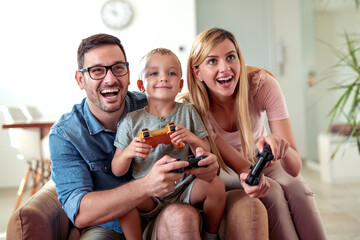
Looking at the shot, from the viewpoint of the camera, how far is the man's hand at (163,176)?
1197 mm

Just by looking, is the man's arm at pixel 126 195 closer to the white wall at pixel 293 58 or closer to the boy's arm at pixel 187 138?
the boy's arm at pixel 187 138

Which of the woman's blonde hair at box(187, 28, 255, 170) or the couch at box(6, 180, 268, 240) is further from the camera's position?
the woman's blonde hair at box(187, 28, 255, 170)

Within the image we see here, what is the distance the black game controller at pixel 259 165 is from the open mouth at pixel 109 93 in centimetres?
59

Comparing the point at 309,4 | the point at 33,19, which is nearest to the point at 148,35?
the point at 33,19

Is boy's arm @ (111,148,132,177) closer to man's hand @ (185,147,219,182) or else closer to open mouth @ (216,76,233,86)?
man's hand @ (185,147,219,182)

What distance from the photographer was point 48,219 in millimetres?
1385

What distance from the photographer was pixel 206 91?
1.79m

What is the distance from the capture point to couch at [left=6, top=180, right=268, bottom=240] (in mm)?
1288

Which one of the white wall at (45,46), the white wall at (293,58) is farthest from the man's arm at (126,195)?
the white wall at (293,58)

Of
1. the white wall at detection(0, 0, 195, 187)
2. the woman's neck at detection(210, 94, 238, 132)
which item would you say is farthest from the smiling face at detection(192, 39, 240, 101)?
the white wall at detection(0, 0, 195, 187)

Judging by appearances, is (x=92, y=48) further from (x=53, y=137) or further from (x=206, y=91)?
(x=206, y=91)

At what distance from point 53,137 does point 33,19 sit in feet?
13.7

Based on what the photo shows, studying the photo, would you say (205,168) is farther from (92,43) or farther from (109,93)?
(92,43)

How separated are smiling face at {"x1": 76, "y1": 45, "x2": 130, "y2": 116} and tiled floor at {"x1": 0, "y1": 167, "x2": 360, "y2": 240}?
197 centimetres
